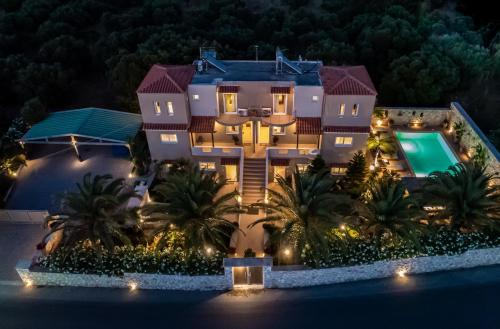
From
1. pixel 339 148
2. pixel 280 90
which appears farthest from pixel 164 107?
pixel 339 148

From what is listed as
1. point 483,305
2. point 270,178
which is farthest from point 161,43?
point 483,305

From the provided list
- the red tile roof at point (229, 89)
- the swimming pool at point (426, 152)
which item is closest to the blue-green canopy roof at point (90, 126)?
the red tile roof at point (229, 89)

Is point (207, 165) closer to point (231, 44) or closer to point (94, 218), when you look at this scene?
point (94, 218)

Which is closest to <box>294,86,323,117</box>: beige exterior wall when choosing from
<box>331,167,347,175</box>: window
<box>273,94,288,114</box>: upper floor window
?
<box>273,94,288,114</box>: upper floor window

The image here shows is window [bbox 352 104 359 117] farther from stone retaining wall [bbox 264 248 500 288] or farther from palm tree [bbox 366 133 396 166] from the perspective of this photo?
stone retaining wall [bbox 264 248 500 288]

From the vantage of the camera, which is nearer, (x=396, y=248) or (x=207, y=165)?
(x=396, y=248)

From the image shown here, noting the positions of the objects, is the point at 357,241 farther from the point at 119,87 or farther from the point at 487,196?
the point at 119,87
